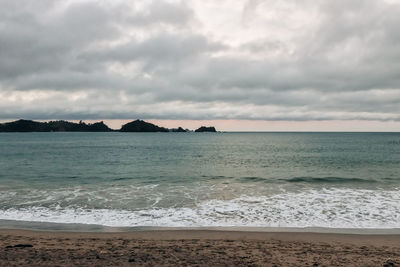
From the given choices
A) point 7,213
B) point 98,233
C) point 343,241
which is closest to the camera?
point 343,241

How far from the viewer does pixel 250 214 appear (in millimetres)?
14969

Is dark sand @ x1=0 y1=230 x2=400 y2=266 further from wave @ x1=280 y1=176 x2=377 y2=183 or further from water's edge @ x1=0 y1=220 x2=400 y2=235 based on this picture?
wave @ x1=280 y1=176 x2=377 y2=183

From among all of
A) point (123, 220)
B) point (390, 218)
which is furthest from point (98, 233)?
point (390, 218)

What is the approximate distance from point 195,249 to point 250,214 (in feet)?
19.7

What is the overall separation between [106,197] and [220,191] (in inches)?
324

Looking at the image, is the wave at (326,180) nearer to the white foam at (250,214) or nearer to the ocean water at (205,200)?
the ocean water at (205,200)

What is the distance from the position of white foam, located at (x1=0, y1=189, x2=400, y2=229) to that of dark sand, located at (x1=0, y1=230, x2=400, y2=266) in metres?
1.63

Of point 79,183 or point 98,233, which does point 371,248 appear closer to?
point 98,233

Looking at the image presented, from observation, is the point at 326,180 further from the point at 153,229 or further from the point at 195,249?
the point at 195,249

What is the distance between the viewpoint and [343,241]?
436 inches

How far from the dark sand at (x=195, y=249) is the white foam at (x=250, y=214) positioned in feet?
5.34

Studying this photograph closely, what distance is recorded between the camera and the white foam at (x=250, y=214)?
13695 mm

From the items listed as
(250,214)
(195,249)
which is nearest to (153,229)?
(195,249)

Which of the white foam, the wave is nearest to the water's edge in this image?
the white foam
